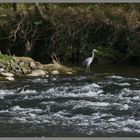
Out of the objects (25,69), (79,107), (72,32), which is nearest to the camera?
(79,107)

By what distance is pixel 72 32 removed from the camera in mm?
25734

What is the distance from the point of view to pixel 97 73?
2103cm

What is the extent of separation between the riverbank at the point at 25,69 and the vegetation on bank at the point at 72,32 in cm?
353

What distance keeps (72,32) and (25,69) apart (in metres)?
5.34

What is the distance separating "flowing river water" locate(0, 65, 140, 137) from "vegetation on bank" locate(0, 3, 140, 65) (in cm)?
506

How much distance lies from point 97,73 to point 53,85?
3.47m

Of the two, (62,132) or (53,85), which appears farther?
(53,85)

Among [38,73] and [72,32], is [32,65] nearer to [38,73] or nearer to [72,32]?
[38,73]

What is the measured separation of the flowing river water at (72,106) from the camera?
38.3ft

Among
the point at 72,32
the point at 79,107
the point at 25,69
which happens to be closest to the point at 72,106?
the point at 79,107

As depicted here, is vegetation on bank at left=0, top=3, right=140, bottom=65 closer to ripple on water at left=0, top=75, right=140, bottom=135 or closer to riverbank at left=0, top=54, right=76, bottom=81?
riverbank at left=0, top=54, right=76, bottom=81

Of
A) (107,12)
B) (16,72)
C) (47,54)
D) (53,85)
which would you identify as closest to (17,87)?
(53,85)

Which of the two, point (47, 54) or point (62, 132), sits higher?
point (62, 132)

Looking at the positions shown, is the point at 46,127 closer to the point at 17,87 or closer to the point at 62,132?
the point at 62,132
